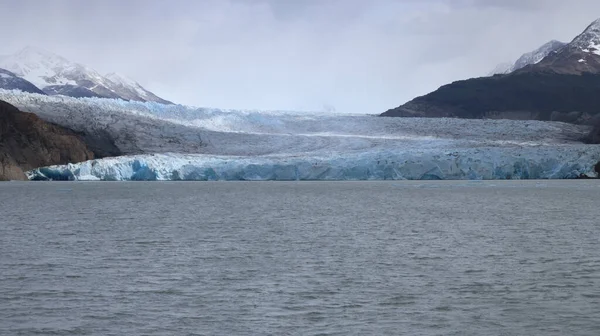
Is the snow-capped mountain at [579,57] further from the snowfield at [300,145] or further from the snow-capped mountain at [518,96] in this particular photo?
the snowfield at [300,145]

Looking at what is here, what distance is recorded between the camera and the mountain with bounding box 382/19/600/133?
8338cm

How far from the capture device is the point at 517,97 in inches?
3354

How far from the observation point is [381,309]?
8.66m

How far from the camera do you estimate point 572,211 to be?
2289 cm

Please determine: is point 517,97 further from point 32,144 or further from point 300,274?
point 300,274

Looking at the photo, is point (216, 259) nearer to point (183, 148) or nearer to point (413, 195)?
point (413, 195)

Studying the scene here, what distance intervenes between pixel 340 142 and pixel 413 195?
11785 mm

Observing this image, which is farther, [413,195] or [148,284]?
[413,195]

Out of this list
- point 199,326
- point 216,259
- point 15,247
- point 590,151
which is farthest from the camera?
point 590,151

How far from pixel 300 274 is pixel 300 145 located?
107 feet

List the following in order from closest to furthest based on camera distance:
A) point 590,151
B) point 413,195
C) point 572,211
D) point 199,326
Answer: point 199,326, point 572,211, point 413,195, point 590,151

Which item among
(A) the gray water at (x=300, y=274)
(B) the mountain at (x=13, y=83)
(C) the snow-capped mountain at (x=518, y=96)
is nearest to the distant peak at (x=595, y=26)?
(C) the snow-capped mountain at (x=518, y=96)

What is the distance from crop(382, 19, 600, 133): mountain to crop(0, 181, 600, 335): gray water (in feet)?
211

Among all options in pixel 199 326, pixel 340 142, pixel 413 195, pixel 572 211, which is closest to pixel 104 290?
pixel 199 326
